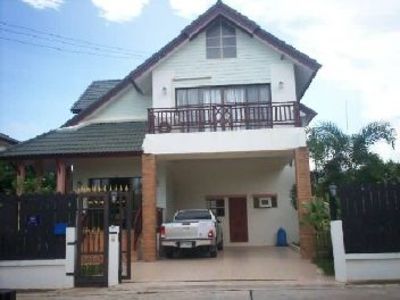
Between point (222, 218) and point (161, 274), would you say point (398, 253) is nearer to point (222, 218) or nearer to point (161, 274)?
point (161, 274)

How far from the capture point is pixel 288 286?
9219 mm

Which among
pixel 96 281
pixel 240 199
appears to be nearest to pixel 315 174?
pixel 240 199

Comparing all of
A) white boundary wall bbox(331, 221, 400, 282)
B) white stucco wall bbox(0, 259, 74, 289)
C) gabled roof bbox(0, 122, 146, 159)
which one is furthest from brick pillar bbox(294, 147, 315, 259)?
white stucco wall bbox(0, 259, 74, 289)

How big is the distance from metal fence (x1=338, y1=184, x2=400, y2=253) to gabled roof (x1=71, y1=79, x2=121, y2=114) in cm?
1364

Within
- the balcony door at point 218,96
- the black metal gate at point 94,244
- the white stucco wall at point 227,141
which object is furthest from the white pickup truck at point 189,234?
the balcony door at point 218,96

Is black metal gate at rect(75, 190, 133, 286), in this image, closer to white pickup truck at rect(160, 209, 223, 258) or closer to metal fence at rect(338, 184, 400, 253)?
white pickup truck at rect(160, 209, 223, 258)

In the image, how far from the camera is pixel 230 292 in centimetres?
870

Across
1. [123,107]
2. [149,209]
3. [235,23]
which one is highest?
[235,23]

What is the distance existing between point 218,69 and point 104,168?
18.7 feet

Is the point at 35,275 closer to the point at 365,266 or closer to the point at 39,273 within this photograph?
the point at 39,273

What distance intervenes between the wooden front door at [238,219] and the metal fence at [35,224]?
10653 mm

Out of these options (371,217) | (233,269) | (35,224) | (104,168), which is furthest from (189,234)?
(371,217)

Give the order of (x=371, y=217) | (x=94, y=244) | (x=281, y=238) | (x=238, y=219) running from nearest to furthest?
(x=371, y=217) → (x=94, y=244) → (x=281, y=238) → (x=238, y=219)

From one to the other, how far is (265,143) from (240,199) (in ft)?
19.2
